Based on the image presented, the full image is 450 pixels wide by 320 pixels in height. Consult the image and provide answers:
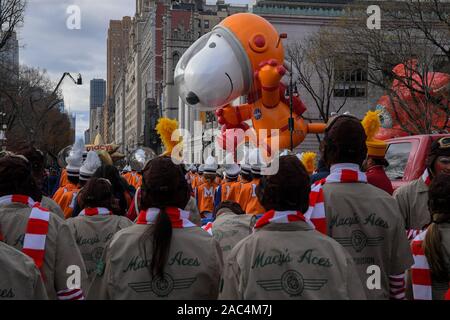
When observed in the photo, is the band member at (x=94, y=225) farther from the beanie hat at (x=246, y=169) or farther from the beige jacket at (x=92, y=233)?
the beanie hat at (x=246, y=169)

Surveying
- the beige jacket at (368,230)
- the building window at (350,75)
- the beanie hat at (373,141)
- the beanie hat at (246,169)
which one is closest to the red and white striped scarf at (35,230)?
the beige jacket at (368,230)

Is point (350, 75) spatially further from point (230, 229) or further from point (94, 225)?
point (94, 225)

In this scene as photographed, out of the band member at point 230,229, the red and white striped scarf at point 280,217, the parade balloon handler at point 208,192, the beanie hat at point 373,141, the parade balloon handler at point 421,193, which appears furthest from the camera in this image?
the parade balloon handler at point 208,192

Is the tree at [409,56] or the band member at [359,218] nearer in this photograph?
the band member at [359,218]

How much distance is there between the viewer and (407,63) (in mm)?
19625

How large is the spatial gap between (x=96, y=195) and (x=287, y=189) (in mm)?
2083

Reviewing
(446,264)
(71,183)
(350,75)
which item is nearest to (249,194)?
(71,183)

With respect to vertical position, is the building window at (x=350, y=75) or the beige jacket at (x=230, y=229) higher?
the building window at (x=350, y=75)

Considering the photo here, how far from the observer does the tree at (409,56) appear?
1866 centimetres

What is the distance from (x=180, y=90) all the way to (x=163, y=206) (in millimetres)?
6337

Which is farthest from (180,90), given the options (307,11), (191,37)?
(191,37)

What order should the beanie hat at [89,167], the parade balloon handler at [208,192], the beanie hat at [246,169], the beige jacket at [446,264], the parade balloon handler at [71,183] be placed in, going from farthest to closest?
the parade balloon handler at [208,192] < the beanie hat at [246,169] < the beanie hat at [89,167] < the parade balloon handler at [71,183] < the beige jacket at [446,264]

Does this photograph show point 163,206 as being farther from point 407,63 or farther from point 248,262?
point 407,63

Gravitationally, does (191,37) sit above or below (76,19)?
above
